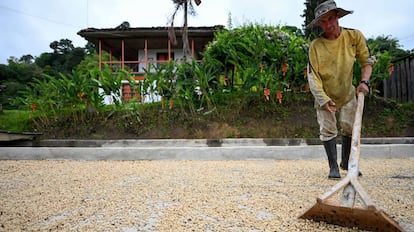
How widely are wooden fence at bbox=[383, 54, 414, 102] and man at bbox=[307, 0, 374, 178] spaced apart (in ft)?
15.4

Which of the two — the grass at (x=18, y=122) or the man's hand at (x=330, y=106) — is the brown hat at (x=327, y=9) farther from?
the grass at (x=18, y=122)

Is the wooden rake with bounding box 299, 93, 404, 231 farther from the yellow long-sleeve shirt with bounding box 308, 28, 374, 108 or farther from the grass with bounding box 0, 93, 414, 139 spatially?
the grass with bounding box 0, 93, 414, 139

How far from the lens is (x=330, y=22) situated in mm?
2066

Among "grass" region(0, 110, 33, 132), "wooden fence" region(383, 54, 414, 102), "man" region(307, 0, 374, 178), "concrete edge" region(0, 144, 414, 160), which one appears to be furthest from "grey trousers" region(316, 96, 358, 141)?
"wooden fence" region(383, 54, 414, 102)

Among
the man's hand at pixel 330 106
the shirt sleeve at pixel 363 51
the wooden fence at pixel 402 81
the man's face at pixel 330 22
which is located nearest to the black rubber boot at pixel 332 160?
the man's hand at pixel 330 106

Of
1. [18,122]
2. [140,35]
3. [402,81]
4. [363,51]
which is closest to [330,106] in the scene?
[363,51]

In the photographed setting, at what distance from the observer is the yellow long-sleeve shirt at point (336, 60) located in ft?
6.94

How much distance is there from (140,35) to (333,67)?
11736 millimetres

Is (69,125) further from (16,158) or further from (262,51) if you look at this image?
(262,51)

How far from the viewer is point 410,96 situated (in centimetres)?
599

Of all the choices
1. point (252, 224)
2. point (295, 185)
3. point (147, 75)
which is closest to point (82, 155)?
point (147, 75)

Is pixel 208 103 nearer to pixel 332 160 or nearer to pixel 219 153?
pixel 219 153

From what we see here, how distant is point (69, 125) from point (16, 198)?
3.20m

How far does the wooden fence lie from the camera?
598 centimetres
